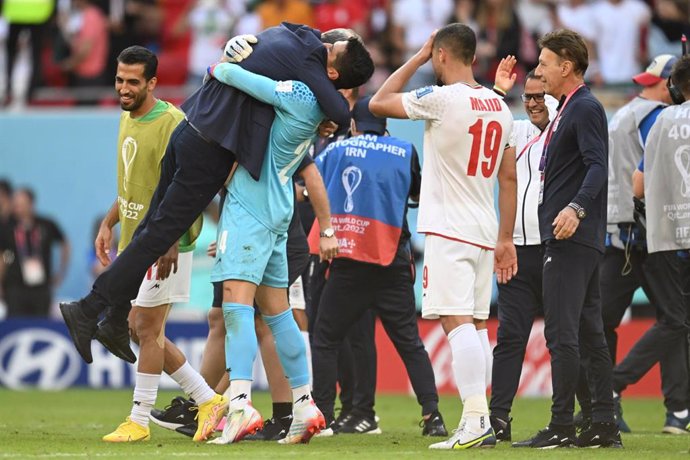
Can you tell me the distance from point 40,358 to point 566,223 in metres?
10.0

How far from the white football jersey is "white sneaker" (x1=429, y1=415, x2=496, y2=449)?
1.09 m

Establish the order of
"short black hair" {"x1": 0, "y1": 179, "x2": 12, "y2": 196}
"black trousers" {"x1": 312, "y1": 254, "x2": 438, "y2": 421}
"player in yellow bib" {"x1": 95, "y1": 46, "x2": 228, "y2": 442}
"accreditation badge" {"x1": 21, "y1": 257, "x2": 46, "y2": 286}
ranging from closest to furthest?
"player in yellow bib" {"x1": 95, "y1": 46, "x2": 228, "y2": 442} → "black trousers" {"x1": 312, "y1": 254, "x2": 438, "y2": 421} → "accreditation badge" {"x1": 21, "y1": 257, "x2": 46, "y2": 286} → "short black hair" {"x1": 0, "y1": 179, "x2": 12, "y2": 196}

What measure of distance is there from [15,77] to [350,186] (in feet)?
34.8

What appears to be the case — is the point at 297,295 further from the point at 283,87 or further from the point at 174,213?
the point at 283,87

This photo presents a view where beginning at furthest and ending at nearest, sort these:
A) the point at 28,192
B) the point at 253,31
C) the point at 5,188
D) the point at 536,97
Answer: the point at 253,31, the point at 5,188, the point at 28,192, the point at 536,97

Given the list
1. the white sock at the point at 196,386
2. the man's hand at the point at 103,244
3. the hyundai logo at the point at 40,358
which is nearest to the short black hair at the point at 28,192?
the hyundai logo at the point at 40,358

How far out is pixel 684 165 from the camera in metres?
8.85

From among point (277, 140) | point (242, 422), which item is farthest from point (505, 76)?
point (242, 422)

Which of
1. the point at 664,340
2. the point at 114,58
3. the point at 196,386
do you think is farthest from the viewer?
the point at 114,58

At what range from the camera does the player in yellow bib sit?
895 centimetres

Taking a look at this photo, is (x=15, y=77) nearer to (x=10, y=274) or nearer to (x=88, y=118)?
(x=88, y=118)

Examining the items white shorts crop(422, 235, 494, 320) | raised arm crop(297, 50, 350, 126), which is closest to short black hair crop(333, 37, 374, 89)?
raised arm crop(297, 50, 350, 126)

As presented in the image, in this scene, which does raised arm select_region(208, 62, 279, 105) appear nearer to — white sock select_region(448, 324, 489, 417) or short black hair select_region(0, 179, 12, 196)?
white sock select_region(448, 324, 489, 417)

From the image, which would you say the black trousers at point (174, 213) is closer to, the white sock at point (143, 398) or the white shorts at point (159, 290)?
the white shorts at point (159, 290)
